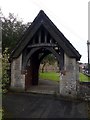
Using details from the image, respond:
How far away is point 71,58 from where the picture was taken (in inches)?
866

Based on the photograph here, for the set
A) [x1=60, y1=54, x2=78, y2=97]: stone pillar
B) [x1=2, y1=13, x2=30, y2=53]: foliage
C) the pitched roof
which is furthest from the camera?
[x1=2, y1=13, x2=30, y2=53]: foliage

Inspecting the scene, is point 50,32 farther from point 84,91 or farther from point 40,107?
point 40,107

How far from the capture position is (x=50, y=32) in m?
22.4

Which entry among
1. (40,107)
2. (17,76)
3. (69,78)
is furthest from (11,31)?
(40,107)

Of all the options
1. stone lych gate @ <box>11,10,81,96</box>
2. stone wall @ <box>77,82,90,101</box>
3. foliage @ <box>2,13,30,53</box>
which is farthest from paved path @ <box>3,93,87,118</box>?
foliage @ <box>2,13,30,53</box>

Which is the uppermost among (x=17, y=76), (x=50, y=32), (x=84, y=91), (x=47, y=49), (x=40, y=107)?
(x=50, y=32)

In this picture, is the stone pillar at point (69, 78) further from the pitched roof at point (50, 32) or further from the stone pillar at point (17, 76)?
the stone pillar at point (17, 76)

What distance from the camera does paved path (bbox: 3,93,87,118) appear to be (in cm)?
1529

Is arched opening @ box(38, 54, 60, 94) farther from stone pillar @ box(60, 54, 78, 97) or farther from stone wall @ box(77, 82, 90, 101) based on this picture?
stone wall @ box(77, 82, 90, 101)

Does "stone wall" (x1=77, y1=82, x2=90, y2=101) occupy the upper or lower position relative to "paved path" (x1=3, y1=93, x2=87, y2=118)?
upper

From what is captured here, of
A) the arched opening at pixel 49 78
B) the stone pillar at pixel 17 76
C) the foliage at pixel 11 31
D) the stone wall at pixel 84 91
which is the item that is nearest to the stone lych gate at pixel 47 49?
the stone pillar at pixel 17 76

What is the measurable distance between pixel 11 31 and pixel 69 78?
11829mm

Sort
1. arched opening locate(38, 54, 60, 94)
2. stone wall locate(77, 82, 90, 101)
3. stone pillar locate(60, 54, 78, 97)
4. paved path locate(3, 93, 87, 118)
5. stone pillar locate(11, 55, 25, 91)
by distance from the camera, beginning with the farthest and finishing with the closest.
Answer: arched opening locate(38, 54, 60, 94) < stone pillar locate(11, 55, 25, 91) < stone pillar locate(60, 54, 78, 97) < stone wall locate(77, 82, 90, 101) < paved path locate(3, 93, 87, 118)

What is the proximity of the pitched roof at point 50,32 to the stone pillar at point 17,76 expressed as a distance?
23.5 inches
